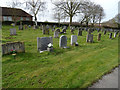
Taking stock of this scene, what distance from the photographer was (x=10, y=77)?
3.45 metres

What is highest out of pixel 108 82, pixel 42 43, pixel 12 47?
pixel 42 43

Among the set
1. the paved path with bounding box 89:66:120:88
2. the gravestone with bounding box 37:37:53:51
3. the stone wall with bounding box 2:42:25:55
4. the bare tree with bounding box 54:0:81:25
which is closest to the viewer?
the paved path with bounding box 89:66:120:88

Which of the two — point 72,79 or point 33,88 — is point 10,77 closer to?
point 33,88

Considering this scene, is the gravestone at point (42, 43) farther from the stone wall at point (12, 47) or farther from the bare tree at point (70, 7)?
the bare tree at point (70, 7)

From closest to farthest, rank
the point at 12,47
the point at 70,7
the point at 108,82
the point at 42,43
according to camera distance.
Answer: the point at 108,82 → the point at 12,47 → the point at 42,43 → the point at 70,7

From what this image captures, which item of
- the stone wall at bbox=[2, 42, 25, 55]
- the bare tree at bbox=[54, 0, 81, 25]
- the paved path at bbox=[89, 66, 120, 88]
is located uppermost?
the bare tree at bbox=[54, 0, 81, 25]

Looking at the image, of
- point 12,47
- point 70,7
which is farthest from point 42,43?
point 70,7

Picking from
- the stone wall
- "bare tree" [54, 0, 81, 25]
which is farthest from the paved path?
"bare tree" [54, 0, 81, 25]

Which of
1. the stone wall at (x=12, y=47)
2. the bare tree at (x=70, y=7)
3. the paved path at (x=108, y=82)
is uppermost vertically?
the bare tree at (x=70, y=7)

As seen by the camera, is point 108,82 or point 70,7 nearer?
point 108,82

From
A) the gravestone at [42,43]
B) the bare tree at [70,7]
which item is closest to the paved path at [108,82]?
the gravestone at [42,43]

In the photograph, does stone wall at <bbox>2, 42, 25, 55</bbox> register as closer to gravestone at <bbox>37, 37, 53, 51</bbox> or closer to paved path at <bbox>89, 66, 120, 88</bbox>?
gravestone at <bbox>37, 37, 53, 51</bbox>

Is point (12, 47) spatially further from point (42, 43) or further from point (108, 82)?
point (108, 82)

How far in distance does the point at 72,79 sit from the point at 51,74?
889 mm
